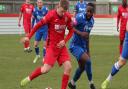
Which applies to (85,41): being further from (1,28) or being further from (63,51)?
(1,28)

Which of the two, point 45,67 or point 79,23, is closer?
point 45,67

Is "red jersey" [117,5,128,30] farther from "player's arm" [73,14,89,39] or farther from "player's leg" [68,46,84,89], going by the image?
"player's arm" [73,14,89,39]

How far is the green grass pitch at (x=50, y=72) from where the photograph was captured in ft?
46.7

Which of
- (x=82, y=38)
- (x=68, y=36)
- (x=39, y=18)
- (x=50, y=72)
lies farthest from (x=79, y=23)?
(x=39, y=18)

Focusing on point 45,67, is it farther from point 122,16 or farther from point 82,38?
point 122,16

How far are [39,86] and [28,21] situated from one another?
12.3 metres

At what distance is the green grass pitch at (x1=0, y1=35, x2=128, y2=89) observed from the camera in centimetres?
1423

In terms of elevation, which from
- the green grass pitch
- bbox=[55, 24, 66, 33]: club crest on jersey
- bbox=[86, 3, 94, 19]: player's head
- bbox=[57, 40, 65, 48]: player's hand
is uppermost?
bbox=[86, 3, 94, 19]: player's head

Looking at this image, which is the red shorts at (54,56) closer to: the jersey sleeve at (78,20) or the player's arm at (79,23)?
the player's arm at (79,23)

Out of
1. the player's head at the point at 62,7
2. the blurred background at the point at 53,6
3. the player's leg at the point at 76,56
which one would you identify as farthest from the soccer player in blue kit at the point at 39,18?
the blurred background at the point at 53,6

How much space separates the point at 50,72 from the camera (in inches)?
667

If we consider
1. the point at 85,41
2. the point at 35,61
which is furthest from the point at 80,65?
the point at 35,61

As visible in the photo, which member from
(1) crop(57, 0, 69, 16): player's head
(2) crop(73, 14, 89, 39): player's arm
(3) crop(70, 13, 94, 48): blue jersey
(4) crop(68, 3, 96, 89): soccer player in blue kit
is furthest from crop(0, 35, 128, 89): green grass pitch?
(1) crop(57, 0, 69, 16): player's head

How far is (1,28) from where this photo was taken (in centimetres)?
3612
